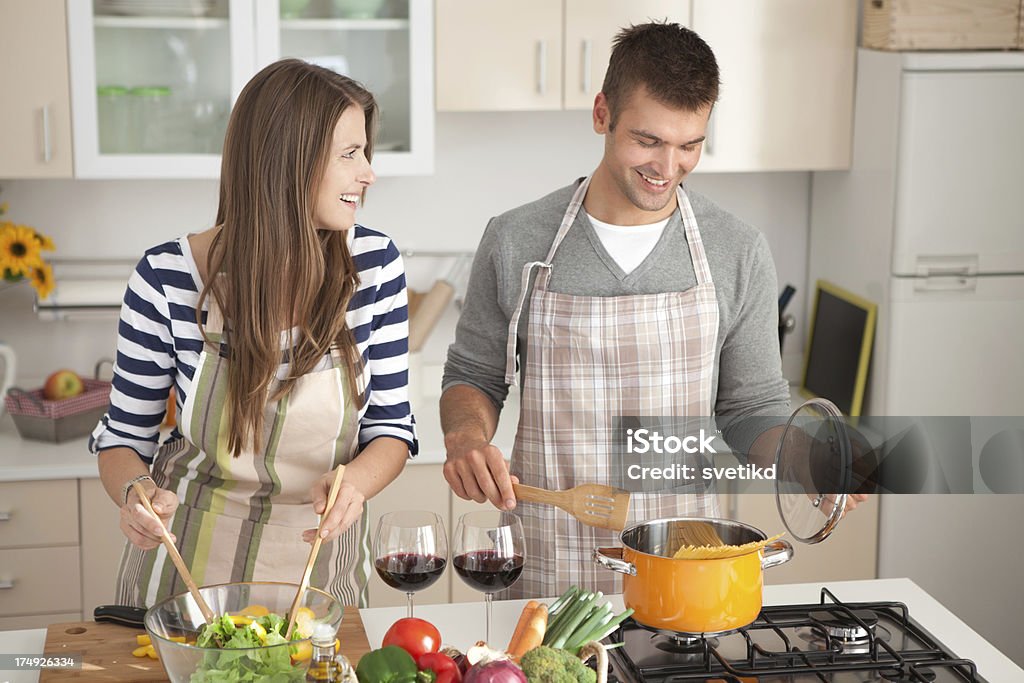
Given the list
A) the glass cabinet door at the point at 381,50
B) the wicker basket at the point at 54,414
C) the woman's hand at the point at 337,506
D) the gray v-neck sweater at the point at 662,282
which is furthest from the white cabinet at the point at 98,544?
the woman's hand at the point at 337,506

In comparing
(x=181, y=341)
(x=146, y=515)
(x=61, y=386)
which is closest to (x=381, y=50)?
(x=61, y=386)

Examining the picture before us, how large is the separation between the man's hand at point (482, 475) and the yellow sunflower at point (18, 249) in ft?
4.93

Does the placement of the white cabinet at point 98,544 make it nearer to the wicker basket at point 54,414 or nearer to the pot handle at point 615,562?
the wicker basket at point 54,414

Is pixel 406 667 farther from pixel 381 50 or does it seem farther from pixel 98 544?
pixel 381 50

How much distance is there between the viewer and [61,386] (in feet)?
8.93

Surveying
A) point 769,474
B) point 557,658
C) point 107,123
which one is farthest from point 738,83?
point 557,658

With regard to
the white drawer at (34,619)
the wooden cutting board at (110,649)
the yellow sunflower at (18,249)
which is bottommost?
the white drawer at (34,619)

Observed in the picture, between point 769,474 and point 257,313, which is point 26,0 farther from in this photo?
point 769,474

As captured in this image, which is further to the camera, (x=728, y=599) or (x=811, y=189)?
(x=811, y=189)

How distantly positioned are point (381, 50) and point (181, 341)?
4.22 ft

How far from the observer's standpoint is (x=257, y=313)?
5.38 feet

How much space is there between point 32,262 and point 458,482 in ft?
5.09

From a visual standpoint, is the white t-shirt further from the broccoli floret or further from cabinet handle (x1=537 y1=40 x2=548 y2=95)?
cabinet handle (x1=537 y1=40 x2=548 y2=95)

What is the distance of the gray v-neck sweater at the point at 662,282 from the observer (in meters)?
1.84
